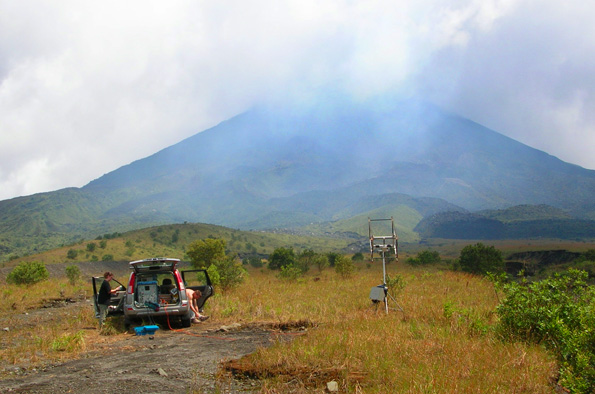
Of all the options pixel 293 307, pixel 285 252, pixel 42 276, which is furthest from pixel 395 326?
pixel 285 252

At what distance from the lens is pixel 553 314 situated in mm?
8008

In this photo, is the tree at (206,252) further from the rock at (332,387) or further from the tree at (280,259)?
the rock at (332,387)

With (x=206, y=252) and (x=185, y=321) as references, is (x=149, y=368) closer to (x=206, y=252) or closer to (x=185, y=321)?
(x=185, y=321)

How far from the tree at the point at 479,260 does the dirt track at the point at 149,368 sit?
35.1 meters

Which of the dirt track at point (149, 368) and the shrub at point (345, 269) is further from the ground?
the dirt track at point (149, 368)

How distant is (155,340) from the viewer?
34.7 feet

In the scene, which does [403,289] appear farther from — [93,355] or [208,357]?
[93,355]

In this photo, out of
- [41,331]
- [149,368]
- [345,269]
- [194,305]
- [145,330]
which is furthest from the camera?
[345,269]

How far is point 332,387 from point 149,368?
10.8 ft

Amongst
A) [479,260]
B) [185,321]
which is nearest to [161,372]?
[185,321]

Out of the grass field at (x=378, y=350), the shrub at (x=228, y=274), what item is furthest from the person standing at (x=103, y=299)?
the shrub at (x=228, y=274)

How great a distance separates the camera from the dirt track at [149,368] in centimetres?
642

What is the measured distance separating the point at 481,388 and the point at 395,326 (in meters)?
4.44

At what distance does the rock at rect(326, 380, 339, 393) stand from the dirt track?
1083 mm
